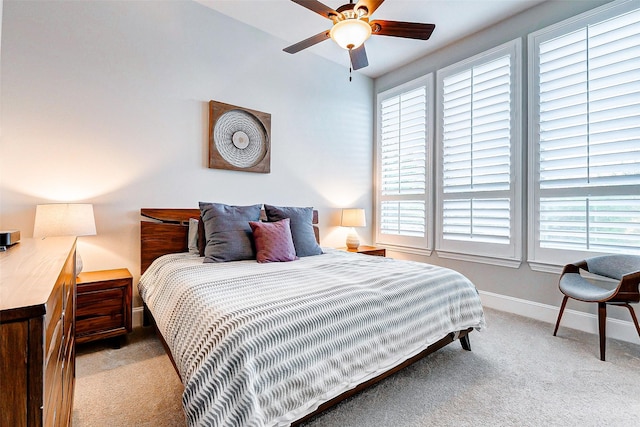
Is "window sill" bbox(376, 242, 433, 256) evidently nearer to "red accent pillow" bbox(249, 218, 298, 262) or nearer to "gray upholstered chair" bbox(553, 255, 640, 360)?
"gray upholstered chair" bbox(553, 255, 640, 360)

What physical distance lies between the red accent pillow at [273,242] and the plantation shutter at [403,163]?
203cm

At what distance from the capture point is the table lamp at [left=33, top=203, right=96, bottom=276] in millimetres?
2125

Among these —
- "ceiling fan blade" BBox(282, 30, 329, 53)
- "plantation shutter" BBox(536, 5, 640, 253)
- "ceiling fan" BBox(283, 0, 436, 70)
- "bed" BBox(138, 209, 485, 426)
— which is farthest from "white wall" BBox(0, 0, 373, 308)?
"plantation shutter" BBox(536, 5, 640, 253)

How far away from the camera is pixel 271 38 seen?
11.6 ft

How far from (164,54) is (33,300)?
304cm

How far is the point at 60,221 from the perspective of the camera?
2148 mm

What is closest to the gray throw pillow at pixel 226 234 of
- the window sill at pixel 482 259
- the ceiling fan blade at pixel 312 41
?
the ceiling fan blade at pixel 312 41

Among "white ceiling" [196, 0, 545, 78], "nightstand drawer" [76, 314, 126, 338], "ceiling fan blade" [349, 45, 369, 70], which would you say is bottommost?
"nightstand drawer" [76, 314, 126, 338]

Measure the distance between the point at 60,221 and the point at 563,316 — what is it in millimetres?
4286

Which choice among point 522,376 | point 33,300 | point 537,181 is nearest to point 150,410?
point 33,300

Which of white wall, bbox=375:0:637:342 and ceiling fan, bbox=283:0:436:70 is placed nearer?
ceiling fan, bbox=283:0:436:70

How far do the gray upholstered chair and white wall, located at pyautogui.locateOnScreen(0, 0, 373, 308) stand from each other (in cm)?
273

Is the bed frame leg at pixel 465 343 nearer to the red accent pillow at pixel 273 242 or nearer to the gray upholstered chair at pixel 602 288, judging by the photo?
the gray upholstered chair at pixel 602 288

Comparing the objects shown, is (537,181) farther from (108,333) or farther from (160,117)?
(108,333)
